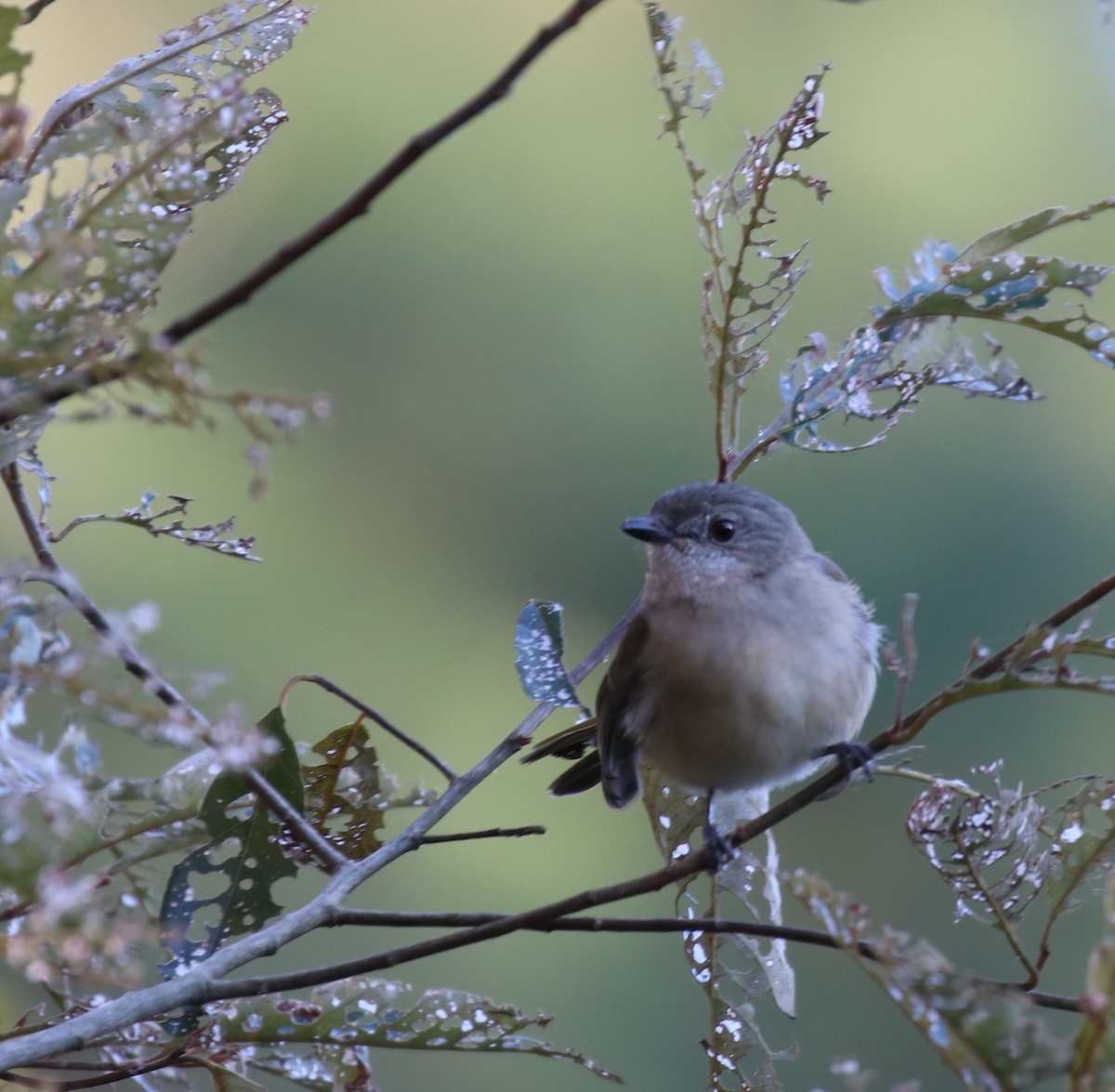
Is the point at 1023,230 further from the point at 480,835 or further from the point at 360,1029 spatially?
the point at 360,1029

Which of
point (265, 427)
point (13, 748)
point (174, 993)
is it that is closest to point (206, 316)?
point (265, 427)

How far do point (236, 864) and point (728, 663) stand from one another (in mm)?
1287

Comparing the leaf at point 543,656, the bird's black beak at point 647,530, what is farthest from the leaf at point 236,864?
the bird's black beak at point 647,530

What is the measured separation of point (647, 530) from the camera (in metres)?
2.60

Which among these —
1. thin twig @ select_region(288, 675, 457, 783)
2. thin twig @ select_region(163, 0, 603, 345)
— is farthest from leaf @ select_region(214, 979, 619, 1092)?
thin twig @ select_region(163, 0, 603, 345)

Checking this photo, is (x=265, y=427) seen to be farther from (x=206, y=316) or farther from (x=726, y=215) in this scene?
(x=726, y=215)

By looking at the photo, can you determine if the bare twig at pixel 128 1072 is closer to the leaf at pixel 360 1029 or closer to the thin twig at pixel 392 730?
the leaf at pixel 360 1029

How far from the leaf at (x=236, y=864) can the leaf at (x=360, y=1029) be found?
10 centimetres

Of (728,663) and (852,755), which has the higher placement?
(728,663)

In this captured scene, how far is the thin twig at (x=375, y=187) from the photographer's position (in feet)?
2.24

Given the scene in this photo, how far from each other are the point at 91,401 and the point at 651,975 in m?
5.74

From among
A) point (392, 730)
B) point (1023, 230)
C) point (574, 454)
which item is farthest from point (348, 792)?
point (574, 454)

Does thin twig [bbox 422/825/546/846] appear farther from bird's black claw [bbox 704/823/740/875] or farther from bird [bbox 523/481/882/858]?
bird [bbox 523/481/882/858]

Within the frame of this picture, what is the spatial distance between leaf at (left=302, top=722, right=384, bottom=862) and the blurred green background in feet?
12.3
